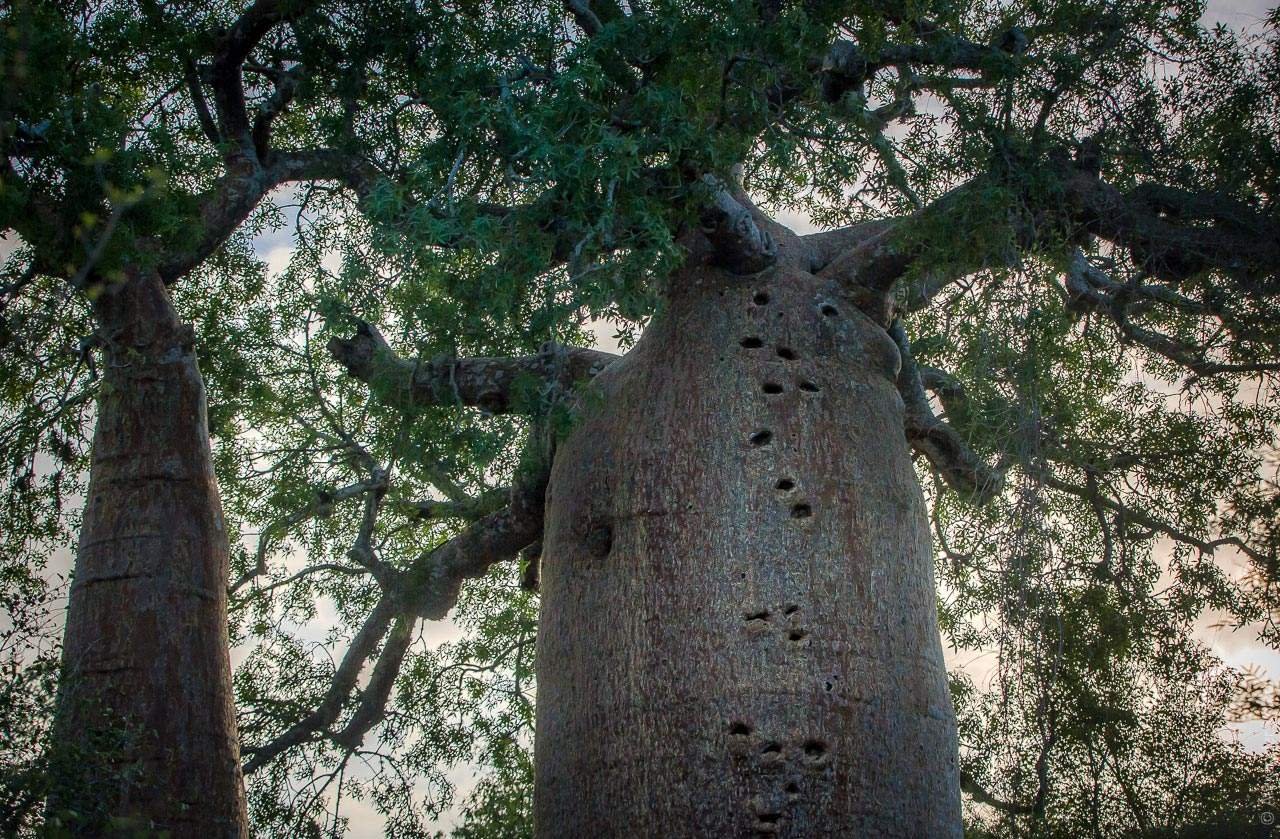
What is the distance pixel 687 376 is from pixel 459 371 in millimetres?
1534

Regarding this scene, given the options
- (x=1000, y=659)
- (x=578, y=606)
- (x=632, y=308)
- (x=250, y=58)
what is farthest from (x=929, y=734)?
(x=250, y=58)

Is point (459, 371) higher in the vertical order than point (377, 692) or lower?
higher

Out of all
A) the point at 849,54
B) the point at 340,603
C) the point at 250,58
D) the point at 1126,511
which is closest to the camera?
the point at 849,54

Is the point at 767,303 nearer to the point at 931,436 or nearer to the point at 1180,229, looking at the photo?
the point at 931,436

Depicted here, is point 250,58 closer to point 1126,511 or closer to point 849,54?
point 849,54

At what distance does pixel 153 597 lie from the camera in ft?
18.2

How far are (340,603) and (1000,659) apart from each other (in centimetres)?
453

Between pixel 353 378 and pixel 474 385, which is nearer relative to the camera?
pixel 474 385

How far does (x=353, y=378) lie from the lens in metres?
7.64

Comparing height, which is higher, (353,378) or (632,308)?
(353,378)

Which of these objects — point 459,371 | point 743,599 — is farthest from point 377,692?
point 743,599

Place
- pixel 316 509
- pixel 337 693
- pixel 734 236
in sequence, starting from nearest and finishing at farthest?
pixel 734 236, pixel 316 509, pixel 337 693

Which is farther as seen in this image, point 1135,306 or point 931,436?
point 931,436

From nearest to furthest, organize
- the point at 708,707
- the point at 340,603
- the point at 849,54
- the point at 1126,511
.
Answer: the point at 708,707, the point at 849,54, the point at 1126,511, the point at 340,603
